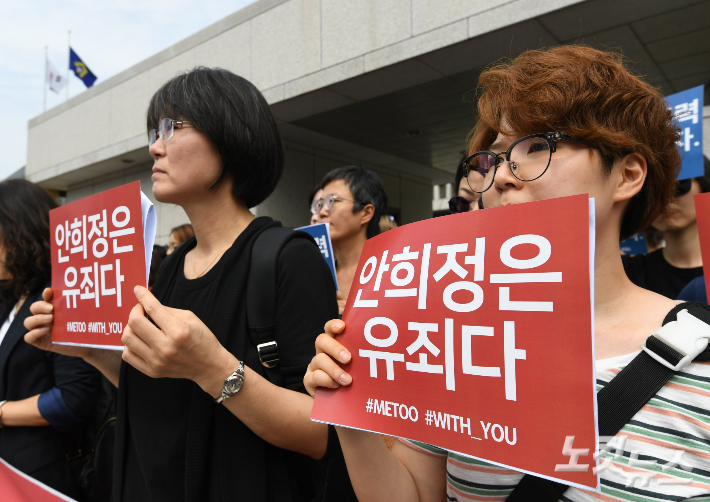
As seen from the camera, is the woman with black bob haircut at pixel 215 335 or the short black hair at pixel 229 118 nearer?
the woman with black bob haircut at pixel 215 335

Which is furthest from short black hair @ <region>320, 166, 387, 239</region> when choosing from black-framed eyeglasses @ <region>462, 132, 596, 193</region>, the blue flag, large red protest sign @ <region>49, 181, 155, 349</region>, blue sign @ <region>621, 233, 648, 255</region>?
the blue flag

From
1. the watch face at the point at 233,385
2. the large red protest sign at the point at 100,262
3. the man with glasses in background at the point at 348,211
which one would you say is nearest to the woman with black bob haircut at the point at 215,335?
the watch face at the point at 233,385

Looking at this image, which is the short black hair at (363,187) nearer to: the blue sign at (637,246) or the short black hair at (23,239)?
the short black hair at (23,239)

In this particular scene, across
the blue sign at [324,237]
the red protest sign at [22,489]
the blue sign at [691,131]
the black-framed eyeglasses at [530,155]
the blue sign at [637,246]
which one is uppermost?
the blue sign at [691,131]

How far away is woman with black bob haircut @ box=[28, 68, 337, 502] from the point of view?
1.17 metres

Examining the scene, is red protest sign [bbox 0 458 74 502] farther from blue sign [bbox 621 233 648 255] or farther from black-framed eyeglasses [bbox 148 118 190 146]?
blue sign [bbox 621 233 648 255]

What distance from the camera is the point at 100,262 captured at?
5.11 feet

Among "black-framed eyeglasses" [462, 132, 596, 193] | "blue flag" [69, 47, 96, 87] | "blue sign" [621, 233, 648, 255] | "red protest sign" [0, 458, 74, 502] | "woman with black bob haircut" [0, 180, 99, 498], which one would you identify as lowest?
"red protest sign" [0, 458, 74, 502]

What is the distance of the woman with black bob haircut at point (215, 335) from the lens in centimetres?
117

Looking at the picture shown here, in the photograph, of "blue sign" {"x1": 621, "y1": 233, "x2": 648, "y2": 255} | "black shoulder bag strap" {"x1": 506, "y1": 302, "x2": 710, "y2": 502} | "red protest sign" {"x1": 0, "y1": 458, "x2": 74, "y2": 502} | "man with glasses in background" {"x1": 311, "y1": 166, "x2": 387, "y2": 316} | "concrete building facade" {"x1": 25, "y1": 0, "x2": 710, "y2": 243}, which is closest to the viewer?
"black shoulder bag strap" {"x1": 506, "y1": 302, "x2": 710, "y2": 502}

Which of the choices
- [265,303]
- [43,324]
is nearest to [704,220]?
[265,303]

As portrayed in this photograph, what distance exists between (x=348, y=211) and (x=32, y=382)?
7.37ft

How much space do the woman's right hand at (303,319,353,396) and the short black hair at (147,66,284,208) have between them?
78 cm

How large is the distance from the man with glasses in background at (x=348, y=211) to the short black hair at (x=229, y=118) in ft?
6.23
